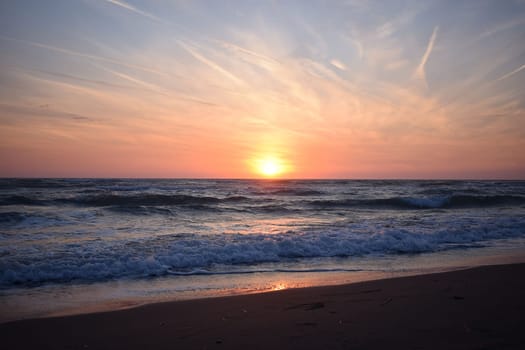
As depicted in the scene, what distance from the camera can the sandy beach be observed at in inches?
134

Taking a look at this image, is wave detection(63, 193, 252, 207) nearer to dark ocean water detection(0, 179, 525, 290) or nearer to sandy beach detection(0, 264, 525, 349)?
dark ocean water detection(0, 179, 525, 290)

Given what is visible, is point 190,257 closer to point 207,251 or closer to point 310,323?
point 207,251

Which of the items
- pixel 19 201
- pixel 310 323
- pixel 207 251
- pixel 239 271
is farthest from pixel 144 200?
pixel 310 323

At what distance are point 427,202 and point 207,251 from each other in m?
23.1

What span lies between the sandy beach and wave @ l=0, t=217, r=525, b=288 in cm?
237

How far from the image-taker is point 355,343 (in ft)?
10.8

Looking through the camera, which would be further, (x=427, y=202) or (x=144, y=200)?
(x=427, y=202)

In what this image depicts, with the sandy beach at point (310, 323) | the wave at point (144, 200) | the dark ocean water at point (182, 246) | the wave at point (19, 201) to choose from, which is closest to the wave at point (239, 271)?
the dark ocean water at point (182, 246)

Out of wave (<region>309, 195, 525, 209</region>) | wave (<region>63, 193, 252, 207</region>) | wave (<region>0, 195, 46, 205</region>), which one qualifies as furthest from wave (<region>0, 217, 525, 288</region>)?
wave (<region>0, 195, 46, 205</region>)

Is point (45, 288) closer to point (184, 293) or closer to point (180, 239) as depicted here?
point (184, 293)

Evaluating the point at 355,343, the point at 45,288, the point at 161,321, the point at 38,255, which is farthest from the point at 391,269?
the point at 38,255

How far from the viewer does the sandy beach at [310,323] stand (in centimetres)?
339

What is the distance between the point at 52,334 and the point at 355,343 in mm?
3334

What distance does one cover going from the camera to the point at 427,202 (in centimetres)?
2622
